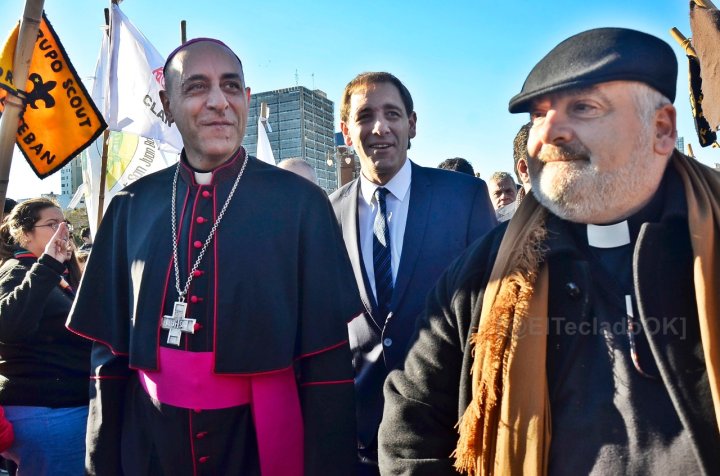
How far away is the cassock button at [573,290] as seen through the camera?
1.58 m

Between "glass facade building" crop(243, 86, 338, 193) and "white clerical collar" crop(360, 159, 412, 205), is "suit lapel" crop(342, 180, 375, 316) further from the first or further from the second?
"glass facade building" crop(243, 86, 338, 193)

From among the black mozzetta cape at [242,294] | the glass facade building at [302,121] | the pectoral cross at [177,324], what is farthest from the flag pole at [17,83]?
the glass facade building at [302,121]

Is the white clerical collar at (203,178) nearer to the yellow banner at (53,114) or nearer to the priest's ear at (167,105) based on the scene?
the priest's ear at (167,105)

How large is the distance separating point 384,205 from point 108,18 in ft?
16.1

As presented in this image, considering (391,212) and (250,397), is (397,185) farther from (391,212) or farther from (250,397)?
(250,397)

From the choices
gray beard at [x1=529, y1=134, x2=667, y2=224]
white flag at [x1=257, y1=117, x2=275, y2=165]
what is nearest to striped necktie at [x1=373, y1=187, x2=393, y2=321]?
gray beard at [x1=529, y1=134, x2=667, y2=224]

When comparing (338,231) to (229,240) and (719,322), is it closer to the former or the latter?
(229,240)

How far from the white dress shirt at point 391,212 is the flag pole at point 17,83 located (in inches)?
68.4

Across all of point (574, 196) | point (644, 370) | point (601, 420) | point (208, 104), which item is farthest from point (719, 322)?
point (208, 104)

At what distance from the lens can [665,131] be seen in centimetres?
160

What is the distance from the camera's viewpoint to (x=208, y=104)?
215 cm

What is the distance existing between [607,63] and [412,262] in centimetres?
132

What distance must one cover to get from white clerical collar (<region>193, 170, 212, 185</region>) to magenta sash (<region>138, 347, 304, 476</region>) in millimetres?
676

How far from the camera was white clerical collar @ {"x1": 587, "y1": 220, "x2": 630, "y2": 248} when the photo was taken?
162cm
